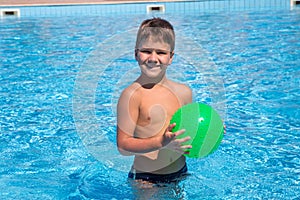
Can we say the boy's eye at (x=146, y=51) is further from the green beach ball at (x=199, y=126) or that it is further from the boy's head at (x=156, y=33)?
the green beach ball at (x=199, y=126)

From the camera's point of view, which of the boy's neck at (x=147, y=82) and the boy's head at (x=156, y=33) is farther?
the boy's neck at (x=147, y=82)

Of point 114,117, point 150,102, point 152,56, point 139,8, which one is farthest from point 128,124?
point 139,8

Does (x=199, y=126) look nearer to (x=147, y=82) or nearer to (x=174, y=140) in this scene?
(x=174, y=140)

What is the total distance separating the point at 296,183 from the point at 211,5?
1516cm

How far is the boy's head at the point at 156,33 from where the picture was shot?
283 cm

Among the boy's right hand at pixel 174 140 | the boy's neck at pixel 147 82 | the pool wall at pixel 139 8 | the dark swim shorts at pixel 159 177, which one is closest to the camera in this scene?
the boy's right hand at pixel 174 140

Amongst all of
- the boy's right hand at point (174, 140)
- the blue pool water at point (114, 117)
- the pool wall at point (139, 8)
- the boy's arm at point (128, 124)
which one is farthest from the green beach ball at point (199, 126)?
the pool wall at point (139, 8)

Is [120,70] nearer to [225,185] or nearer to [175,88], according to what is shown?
[225,185]

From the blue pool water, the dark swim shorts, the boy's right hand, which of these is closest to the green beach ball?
the boy's right hand

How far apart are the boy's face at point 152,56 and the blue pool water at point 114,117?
0.32 meters

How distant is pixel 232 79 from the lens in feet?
24.8

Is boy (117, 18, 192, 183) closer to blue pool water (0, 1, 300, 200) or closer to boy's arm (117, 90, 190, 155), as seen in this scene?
boy's arm (117, 90, 190, 155)

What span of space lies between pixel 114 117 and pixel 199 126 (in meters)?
3.30

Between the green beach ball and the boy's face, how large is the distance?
0.91 ft
